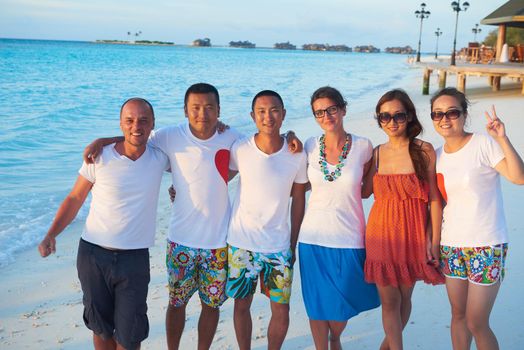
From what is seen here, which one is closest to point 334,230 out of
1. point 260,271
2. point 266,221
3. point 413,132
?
point 266,221

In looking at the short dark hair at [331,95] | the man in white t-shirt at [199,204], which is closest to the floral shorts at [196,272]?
the man in white t-shirt at [199,204]

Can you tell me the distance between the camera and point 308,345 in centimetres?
421

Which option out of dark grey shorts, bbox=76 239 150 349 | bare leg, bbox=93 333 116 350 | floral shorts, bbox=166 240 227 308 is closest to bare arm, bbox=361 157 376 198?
floral shorts, bbox=166 240 227 308

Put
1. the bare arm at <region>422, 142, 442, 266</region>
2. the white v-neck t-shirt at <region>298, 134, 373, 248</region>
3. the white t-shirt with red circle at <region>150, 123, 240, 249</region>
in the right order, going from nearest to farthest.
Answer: the bare arm at <region>422, 142, 442, 266</region>, the white v-neck t-shirt at <region>298, 134, 373, 248</region>, the white t-shirt with red circle at <region>150, 123, 240, 249</region>

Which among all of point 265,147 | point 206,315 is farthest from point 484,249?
point 206,315

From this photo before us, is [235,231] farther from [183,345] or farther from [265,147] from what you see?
[183,345]

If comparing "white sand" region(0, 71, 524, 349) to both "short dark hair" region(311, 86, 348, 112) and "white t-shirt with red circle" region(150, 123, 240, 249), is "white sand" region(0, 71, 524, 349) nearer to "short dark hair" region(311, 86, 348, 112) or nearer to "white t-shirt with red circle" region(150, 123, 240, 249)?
"white t-shirt with red circle" region(150, 123, 240, 249)

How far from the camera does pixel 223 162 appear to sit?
3.73m

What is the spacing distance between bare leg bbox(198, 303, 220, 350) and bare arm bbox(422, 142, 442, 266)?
1.57m

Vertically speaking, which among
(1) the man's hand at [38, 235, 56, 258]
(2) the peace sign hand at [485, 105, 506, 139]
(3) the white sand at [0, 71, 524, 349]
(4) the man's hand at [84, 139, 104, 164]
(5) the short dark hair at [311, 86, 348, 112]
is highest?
(5) the short dark hair at [311, 86, 348, 112]

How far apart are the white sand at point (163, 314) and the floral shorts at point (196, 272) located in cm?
65

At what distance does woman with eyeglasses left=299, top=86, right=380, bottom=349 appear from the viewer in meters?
3.56

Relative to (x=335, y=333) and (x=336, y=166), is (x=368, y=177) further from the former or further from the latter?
(x=335, y=333)

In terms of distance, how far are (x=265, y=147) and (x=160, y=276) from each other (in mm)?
2446
